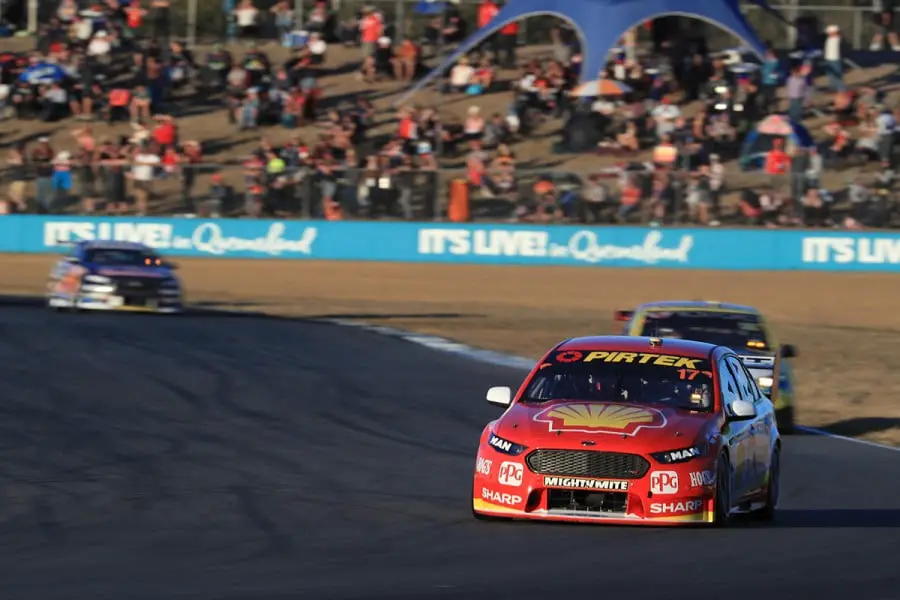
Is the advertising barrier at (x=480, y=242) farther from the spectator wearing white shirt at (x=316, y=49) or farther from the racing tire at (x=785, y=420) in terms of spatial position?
the racing tire at (x=785, y=420)

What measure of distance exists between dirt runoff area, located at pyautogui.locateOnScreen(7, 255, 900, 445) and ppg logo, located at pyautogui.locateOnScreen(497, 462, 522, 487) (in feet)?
46.3

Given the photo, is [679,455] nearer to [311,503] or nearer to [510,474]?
[510,474]

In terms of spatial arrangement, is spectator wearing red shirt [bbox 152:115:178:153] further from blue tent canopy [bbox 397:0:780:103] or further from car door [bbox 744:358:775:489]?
car door [bbox 744:358:775:489]

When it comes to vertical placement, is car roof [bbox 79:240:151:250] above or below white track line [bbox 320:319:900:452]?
above

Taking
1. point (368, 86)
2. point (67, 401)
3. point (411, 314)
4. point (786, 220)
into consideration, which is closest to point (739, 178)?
point (786, 220)

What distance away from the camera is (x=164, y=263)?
28.3 metres

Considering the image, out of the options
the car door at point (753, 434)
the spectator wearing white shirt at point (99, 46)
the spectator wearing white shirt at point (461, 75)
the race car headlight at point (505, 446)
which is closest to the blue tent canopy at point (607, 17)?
the spectator wearing white shirt at point (461, 75)

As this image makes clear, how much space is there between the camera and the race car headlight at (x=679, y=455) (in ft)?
32.7

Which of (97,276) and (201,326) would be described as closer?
(201,326)

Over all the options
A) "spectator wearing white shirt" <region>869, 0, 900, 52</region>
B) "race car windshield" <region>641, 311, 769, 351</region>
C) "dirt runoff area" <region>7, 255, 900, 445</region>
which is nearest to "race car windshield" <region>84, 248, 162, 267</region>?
"dirt runoff area" <region>7, 255, 900, 445</region>

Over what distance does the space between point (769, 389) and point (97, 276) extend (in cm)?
1338

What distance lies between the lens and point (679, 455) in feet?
32.8

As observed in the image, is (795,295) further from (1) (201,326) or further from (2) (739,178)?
(1) (201,326)

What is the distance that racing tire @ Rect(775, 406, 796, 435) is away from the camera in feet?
56.7
